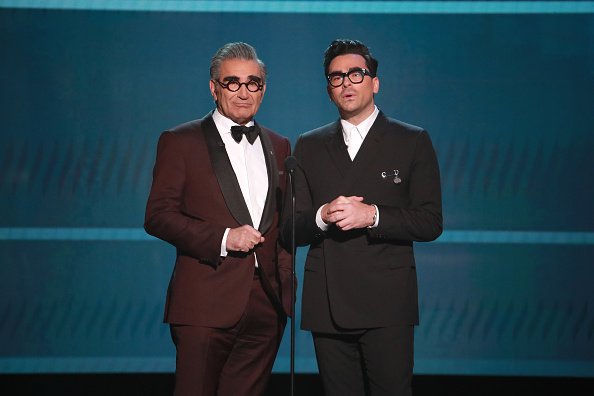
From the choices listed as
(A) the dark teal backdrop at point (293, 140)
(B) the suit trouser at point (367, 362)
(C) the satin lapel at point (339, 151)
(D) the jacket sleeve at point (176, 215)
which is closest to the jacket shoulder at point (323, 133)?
(C) the satin lapel at point (339, 151)

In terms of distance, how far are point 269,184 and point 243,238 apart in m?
0.26

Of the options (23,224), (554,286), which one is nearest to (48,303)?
(23,224)

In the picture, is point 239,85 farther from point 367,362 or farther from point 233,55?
point 367,362

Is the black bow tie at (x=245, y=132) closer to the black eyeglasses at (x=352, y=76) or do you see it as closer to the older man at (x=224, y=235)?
the older man at (x=224, y=235)

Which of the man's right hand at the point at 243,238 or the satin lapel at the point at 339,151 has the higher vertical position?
the satin lapel at the point at 339,151

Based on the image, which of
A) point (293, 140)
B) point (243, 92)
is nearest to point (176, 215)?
point (243, 92)

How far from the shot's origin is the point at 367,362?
257 cm

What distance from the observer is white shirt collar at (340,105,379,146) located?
2688 millimetres

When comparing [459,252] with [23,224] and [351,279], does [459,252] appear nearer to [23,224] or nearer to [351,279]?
[351,279]

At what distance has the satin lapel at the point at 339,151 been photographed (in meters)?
2.65

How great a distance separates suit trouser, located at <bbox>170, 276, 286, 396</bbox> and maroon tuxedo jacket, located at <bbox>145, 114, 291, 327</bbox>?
0.04 meters

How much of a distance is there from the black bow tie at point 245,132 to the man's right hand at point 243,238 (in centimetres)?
31

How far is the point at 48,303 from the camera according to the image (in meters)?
4.21

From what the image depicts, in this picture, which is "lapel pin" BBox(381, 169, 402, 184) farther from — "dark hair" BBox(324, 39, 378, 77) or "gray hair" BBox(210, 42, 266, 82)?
"gray hair" BBox(210, 42, 266, 82)
